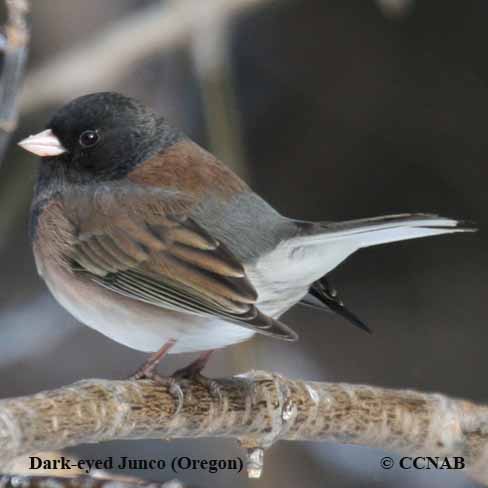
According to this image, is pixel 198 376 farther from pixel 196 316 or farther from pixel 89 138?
pixel 89 138

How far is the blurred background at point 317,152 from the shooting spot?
3.48 metres

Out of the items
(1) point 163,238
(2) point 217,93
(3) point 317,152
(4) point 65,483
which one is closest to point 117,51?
(2) point 217,93

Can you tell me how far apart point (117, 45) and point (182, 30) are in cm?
24

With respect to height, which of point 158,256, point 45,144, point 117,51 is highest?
point 117,51

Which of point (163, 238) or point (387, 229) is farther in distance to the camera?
point (163, 238)

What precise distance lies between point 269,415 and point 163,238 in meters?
0.48

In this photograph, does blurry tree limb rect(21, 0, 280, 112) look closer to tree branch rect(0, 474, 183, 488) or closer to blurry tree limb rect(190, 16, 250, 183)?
blurry tree limb rect(190, 16, 250, 183)

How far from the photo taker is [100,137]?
95.3 inches

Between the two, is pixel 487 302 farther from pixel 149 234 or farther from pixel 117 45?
pixel 149 234

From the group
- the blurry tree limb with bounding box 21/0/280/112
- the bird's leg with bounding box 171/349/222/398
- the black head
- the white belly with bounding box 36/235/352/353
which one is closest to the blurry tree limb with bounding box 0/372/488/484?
the bird's leg with bounding box 171/349/222/398

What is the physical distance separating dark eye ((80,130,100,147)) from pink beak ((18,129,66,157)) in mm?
53

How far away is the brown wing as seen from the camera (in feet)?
6.95

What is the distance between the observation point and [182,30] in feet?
11.5

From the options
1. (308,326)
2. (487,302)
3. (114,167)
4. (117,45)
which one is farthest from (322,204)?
(114,167)
